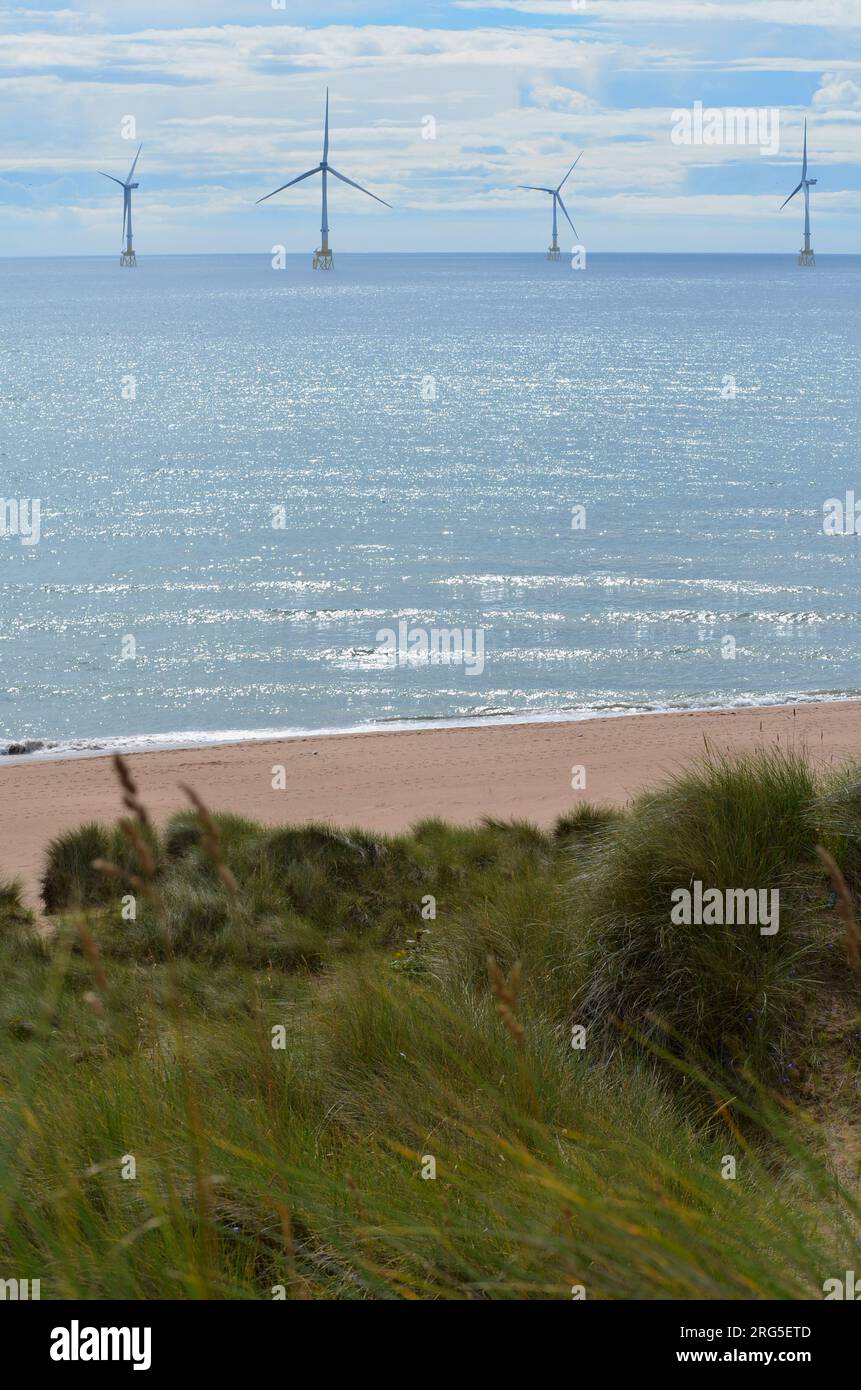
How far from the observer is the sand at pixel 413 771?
19.0 m

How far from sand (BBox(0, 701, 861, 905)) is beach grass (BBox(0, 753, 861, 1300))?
335 inches

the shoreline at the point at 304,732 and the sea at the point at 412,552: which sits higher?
the sea at the point at 412,552

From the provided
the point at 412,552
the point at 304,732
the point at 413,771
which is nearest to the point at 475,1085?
the point at 413,771

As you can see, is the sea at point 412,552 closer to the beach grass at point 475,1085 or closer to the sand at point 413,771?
the sand at point 413,771

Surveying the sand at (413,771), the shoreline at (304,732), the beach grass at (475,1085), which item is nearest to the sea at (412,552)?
the shoreline at (304,732)

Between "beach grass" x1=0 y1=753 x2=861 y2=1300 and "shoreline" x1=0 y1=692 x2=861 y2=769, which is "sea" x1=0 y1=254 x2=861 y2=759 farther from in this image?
"beach grass" x1=0 y1=753 x2=861 y2=1300

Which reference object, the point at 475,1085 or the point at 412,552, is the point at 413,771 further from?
the point at 412,552

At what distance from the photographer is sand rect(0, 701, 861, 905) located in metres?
19.0

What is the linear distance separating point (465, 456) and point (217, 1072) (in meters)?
58.6

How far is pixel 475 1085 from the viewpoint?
4.54 m

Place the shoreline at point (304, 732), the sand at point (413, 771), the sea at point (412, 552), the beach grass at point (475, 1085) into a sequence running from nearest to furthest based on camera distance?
the beach grass at point (475, 1085) < the sand at point (413, 771) < the shoreline at point (304, 732) < the sea at point (412, 552)

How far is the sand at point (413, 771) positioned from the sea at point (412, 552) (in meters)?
2.01

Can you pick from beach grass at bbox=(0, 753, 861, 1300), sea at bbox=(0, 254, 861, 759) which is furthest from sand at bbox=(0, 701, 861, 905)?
beach grass at bbox=(0, 753, 861, 1300)

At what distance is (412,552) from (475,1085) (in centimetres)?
3759
